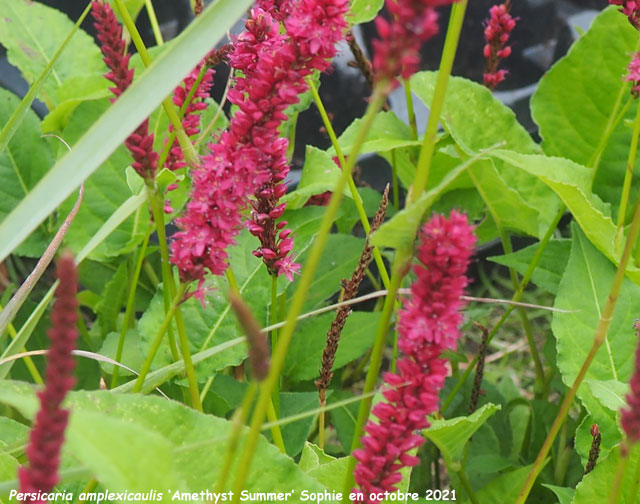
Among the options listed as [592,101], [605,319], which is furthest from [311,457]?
[592,101]

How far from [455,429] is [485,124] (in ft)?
2.27

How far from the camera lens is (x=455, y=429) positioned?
899mm

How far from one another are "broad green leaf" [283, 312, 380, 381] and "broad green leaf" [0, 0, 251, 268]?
0.77 metres

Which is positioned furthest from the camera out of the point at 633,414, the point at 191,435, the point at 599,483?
the point at 599,483

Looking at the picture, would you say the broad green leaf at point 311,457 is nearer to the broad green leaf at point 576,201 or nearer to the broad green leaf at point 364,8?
the broad green leaf at point 576,201

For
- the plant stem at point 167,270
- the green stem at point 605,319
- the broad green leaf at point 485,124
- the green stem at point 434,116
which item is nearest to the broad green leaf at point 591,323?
the broad green leaf at point 485,124

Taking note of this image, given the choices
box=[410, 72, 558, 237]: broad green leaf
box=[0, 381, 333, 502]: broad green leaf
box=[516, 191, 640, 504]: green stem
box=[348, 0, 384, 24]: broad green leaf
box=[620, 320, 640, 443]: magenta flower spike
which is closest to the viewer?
box=[620, 320, 640, 443]: magenta flower spike

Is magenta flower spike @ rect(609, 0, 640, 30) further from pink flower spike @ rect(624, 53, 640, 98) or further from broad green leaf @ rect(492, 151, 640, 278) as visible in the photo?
broad green leaf @ rect(492, 151, 640, 278)

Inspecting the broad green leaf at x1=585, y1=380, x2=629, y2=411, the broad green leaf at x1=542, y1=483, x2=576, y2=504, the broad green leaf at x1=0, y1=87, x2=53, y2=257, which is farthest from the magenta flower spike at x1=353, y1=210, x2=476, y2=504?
the broad green leaf at x1=0, y1=87, x2=53, y2=257

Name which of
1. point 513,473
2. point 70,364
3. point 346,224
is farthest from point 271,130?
point 346,224

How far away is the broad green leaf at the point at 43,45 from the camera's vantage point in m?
1.55

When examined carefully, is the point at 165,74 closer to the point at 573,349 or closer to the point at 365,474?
the point at 365,474

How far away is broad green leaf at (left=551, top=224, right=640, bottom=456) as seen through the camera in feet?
3.46

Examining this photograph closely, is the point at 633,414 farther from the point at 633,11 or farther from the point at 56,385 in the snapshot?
the point at 633,11
